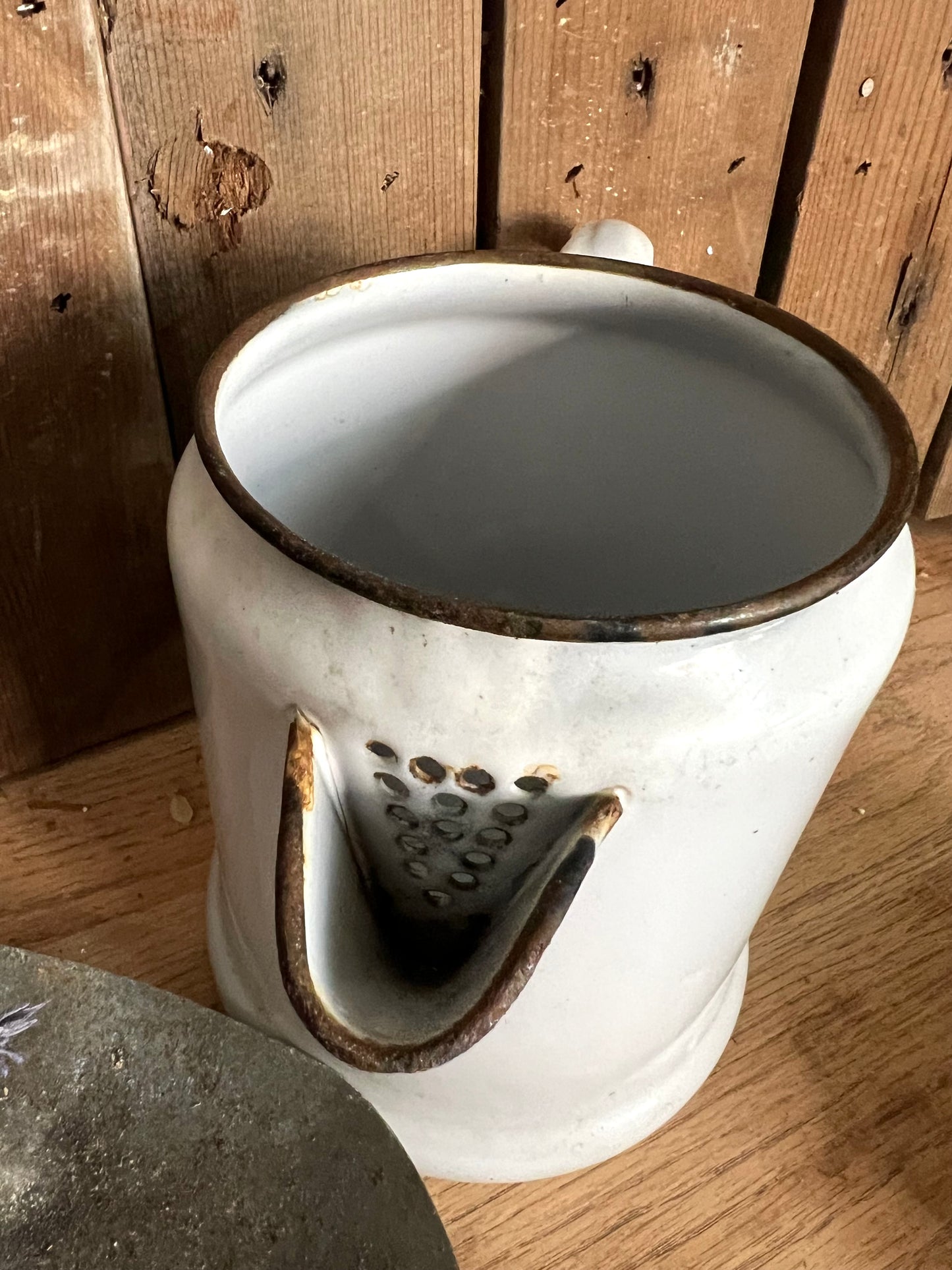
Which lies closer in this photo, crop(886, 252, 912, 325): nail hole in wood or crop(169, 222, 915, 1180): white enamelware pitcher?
crop(169, 222, 915, 1180): white enamelware pitcher

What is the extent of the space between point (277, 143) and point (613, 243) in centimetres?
15

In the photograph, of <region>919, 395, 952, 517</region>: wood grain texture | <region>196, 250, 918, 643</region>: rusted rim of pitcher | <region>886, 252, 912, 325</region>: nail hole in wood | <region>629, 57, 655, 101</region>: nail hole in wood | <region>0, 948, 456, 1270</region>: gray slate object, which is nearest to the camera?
<region>196, 250, 918, 643</region>: rusted rim of pitcher

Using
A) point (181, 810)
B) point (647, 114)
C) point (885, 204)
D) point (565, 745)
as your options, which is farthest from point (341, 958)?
point (885, 204)

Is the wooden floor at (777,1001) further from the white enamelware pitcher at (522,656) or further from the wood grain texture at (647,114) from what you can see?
the wood grain texture at (647,114)

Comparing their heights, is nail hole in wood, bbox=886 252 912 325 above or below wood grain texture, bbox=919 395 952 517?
above

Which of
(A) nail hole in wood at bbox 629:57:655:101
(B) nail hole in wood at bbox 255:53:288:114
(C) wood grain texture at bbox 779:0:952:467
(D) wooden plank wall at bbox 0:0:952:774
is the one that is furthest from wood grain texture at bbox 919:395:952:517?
(B) nail hole in wood at bbox 255:53:288:114

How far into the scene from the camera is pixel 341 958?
0.36 metres

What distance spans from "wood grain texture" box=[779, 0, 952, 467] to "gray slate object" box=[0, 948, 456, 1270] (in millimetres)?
488

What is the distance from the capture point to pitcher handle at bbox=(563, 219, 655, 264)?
487 mm

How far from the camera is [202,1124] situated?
44 cm

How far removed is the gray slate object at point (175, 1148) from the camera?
0.41 m

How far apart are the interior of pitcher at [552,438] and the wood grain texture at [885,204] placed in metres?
0.21

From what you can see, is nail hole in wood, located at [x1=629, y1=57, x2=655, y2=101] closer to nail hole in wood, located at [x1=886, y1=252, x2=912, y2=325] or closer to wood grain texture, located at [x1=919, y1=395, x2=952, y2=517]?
nail hole in wood, located at [x1=886, y1=252, x2=912, y2=325]

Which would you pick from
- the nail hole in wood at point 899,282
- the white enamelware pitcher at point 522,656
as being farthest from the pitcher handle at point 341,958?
the nail hole in wood at point 899,282
